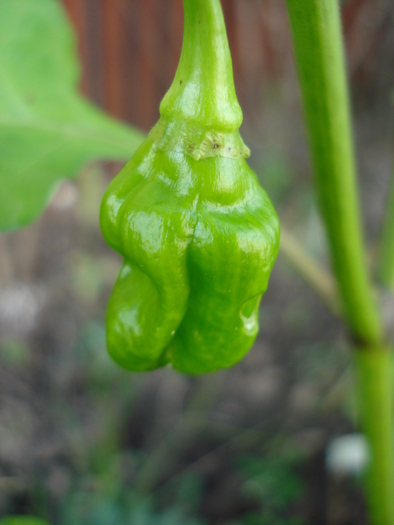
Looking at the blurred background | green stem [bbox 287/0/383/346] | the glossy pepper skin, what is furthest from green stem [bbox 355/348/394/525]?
the blurred background

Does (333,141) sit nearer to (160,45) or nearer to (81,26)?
(81,26)

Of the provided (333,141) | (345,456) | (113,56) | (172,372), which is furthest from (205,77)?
(113,56)

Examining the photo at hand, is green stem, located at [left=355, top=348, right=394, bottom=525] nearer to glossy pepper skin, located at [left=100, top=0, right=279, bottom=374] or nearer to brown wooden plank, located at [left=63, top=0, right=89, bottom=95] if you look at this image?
glossy pepper skin, located at [left=100, top=0, right=279, bottom=374]

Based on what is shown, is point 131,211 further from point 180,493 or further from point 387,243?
point 180,493

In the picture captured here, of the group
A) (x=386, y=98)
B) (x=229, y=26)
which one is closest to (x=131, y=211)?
(x=229, y=26)

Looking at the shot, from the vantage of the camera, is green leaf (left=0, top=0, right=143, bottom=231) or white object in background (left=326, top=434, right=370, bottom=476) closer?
green leaf (left=0, top=0, right=143, bottom=231)

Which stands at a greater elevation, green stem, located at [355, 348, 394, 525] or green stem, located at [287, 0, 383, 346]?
green stem, located at [287, 0, 383, 346]

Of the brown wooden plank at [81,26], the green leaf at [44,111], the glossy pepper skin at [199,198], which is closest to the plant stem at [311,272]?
the green leaf at [44,111]
